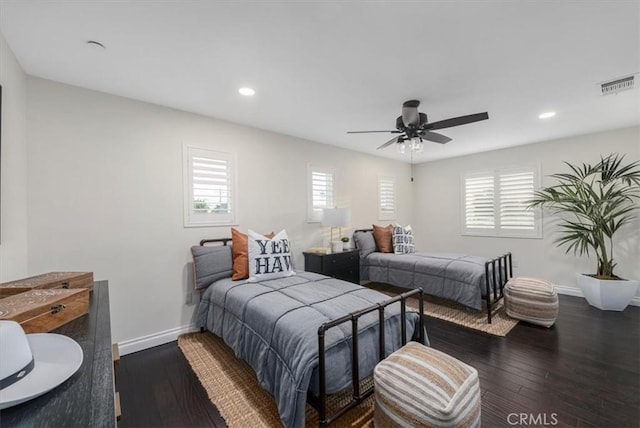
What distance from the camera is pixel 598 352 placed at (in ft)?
8.01

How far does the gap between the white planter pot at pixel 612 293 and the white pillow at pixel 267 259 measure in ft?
13.3

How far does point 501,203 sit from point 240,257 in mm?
4681

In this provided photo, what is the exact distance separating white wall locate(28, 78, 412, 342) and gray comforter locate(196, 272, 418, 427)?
2.34 feet

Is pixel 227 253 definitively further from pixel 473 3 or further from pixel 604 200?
pixel 604 200

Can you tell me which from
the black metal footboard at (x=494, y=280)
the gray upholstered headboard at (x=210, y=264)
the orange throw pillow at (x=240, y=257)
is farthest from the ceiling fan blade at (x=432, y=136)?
the gray upholstered headboard at (x=210, y=264)

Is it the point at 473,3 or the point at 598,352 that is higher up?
the point at 473,3

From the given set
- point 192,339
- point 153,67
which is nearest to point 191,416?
point 192,339

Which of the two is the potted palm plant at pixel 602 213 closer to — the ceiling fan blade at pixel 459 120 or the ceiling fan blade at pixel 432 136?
the ceiling fan blade at pixel 432 136

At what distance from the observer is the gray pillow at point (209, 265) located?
2.80 metres

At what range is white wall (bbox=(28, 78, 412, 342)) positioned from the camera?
224cm

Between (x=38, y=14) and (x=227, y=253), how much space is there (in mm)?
2256

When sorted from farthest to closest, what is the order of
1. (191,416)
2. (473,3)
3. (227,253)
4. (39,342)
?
(227,253) < (191,416) < (473,3) < (39,342)

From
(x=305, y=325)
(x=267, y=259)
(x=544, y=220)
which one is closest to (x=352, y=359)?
(x=305, y=325)

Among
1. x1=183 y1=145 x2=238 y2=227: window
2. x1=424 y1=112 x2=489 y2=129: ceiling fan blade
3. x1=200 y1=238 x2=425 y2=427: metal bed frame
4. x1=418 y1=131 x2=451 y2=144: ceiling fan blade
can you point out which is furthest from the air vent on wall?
x1=183 y1=145 x2=238 y2=227: window
